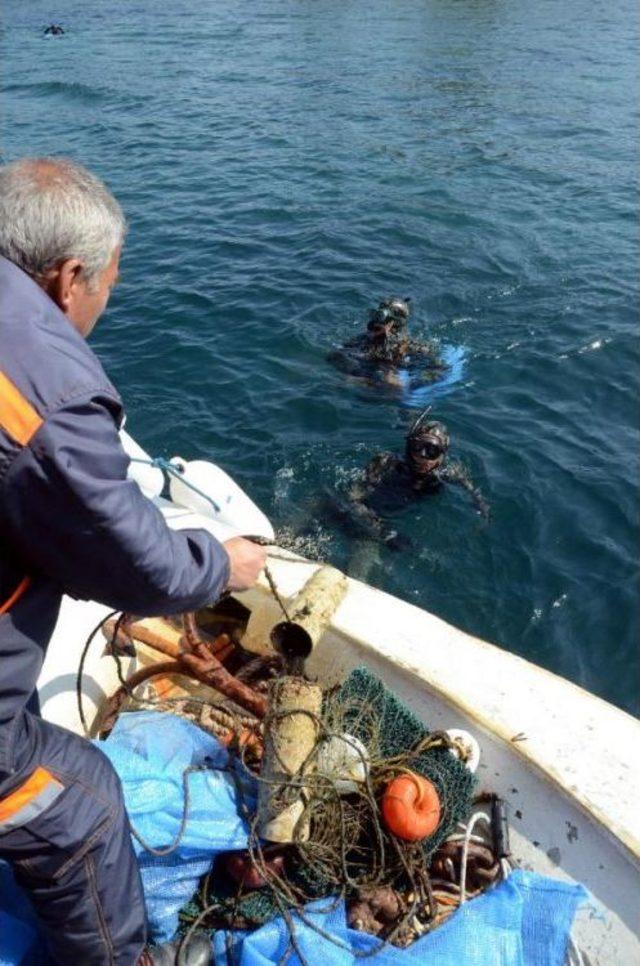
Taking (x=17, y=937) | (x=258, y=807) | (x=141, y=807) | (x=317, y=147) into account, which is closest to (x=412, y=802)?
(x=258, y=807)

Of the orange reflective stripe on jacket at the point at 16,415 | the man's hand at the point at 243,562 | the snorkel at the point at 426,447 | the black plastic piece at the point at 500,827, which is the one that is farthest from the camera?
the snorkel at the point at 426,447

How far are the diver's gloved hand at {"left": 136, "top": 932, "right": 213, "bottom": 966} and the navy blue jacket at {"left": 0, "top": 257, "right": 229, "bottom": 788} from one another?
1131 millimetres

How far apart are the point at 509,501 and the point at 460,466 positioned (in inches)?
24.0

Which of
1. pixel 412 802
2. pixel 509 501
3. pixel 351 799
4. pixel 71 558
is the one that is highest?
pixel 71 558

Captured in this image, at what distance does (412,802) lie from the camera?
2.96 metres

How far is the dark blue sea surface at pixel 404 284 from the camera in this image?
6.42 metres

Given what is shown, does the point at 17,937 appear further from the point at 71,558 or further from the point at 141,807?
the point at 71,558

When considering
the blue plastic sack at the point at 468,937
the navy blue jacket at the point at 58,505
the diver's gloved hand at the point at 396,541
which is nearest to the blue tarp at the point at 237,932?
the blue plastic sack at the point at 468,937

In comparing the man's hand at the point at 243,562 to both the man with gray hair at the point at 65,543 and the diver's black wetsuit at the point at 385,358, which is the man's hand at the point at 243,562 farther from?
the diver's black wetsuit at the point at 385,358

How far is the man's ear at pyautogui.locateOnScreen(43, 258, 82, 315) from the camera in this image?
194 cm

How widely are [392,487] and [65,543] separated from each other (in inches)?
206

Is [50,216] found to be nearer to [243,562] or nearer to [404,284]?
[243,562]

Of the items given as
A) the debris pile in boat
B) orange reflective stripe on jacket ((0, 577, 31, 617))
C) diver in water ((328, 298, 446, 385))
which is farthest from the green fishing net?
diver in water ((328, 298, 446, 385))

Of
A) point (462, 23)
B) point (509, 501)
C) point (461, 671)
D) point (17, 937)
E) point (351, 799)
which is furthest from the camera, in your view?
point (462, 23)
